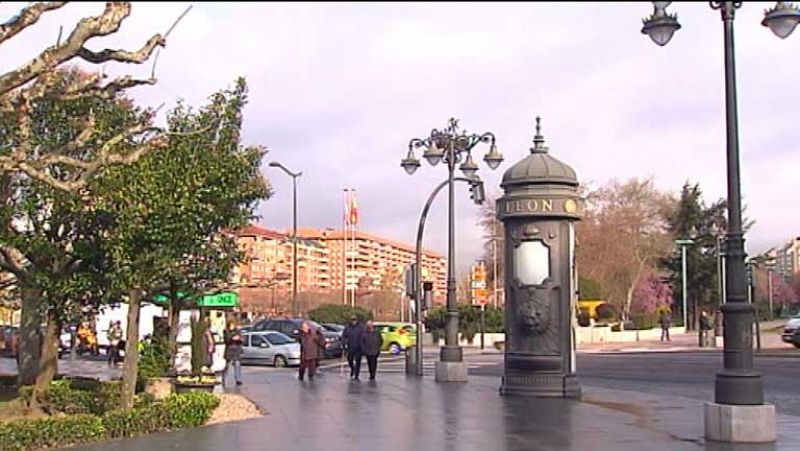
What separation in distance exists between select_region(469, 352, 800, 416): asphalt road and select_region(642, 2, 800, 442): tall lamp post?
17.1 ft

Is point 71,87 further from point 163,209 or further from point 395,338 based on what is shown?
point 395,338

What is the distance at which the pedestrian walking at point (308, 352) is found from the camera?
2961 centimetres

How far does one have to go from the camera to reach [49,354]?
2070 centimetres

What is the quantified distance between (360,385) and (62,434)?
39.6ft

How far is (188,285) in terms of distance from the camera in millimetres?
20922

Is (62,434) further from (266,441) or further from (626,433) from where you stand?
(626,433)

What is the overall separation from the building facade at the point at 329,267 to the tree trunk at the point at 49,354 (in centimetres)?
4147

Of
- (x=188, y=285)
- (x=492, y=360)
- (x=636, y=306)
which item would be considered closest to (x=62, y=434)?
(x=188, y=285)

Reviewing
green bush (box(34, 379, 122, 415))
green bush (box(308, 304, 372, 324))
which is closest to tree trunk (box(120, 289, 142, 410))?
green bush (box(34, 379, 122, 415))

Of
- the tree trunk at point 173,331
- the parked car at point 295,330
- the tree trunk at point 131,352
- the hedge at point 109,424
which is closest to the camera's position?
the hedge at point 109,424

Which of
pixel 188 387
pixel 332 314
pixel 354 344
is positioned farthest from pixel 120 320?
pixel 188 387

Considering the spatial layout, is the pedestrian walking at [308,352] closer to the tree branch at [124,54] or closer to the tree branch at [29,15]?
the tree branch at [124,54]

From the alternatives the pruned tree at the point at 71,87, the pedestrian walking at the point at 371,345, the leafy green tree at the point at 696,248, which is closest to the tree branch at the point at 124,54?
the pruned tree at the point at 71,87

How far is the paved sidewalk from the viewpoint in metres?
14.1
